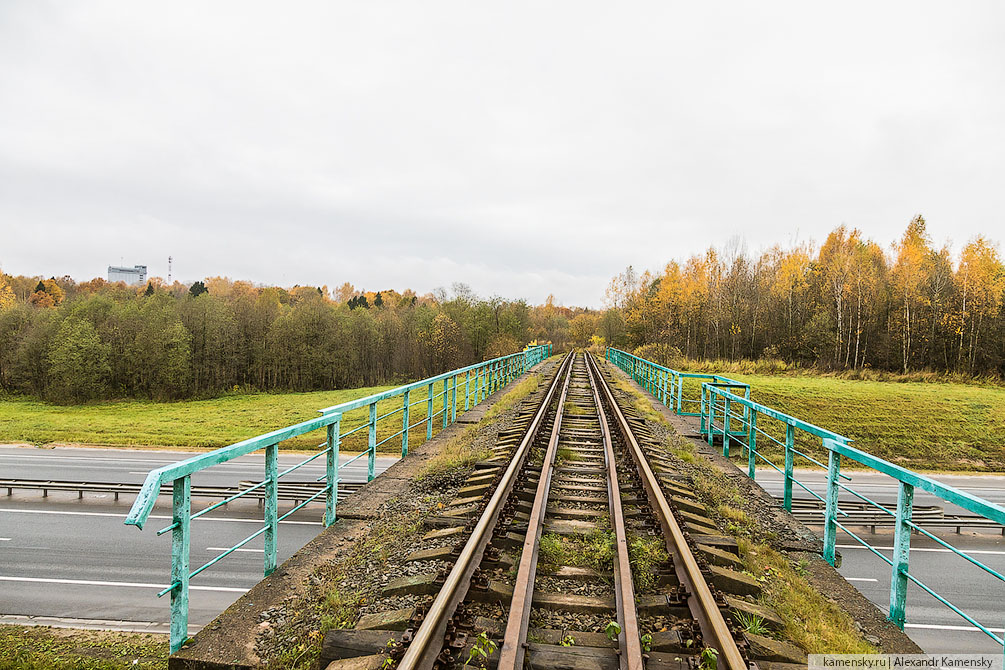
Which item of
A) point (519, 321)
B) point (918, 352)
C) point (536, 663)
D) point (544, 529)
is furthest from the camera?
point (519, 321)

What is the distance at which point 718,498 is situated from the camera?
5.63 meters

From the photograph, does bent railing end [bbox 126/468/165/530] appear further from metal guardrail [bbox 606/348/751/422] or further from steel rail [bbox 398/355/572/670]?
metal guardrail [bbox 606/348/751/422]

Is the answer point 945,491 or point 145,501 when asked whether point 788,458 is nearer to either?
point 945,491

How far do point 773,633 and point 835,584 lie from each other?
4.18 feet

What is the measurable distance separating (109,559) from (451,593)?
45.7ft

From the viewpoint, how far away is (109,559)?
12.4 m

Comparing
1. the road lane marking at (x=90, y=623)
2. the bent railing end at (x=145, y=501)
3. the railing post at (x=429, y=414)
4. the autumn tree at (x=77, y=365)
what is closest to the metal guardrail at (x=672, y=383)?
the railing post at (x=429, y=414)

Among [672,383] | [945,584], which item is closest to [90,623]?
[672,383]

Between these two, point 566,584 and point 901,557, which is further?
point 566,584

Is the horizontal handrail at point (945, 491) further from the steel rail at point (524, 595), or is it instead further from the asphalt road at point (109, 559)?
the asphalt road at point (109, 559)

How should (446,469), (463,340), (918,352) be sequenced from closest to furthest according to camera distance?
(446,469) < (918,352) < (463,340)

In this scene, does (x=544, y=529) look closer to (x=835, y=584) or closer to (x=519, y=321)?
(x=835, y=584)

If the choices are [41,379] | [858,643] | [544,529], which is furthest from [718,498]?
[41,379]

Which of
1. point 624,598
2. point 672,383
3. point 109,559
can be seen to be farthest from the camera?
point 672,383
